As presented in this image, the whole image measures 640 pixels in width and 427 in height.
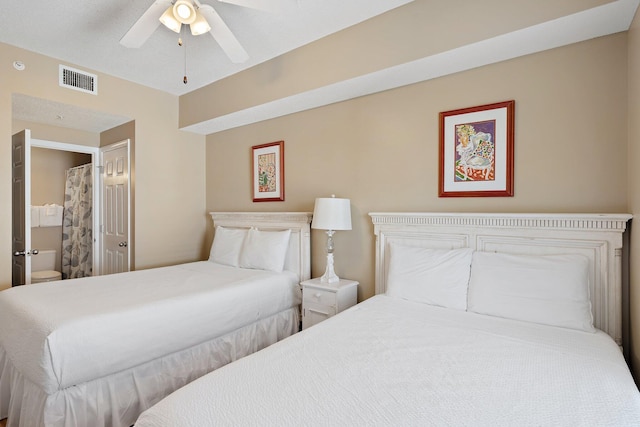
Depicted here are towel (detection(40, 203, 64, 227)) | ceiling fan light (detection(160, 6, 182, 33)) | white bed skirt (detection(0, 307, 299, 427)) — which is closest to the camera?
white bed skirt (detection(0, 307, 299, 427))

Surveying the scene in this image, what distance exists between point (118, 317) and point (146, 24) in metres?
1.72

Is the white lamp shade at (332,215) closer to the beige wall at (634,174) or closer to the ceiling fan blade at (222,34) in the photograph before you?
the ceiling fan blade at (222,34)

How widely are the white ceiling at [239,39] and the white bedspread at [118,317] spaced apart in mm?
1713

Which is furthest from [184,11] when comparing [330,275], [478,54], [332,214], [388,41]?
[330,275]

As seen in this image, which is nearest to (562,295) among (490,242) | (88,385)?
(490,242)

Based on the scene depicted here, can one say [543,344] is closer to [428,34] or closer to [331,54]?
[428,34]

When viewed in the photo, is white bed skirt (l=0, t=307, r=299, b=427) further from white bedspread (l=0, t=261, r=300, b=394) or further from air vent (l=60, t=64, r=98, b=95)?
air vent (l=60, t=64, r=98, b=95)

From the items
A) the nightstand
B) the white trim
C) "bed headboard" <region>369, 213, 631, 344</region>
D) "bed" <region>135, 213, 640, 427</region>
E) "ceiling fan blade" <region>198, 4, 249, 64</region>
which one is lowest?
the nightstand

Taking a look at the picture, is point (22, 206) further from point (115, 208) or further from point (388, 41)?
point (388, 41)

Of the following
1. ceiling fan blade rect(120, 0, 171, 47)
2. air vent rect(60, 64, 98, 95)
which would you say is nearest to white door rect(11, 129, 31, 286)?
air vent rect(60, 64, 98, 95)

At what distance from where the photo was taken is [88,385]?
1744 mm

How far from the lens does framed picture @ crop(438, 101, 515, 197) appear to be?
2.13m

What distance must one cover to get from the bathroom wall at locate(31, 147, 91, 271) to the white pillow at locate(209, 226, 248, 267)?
3.18 metres

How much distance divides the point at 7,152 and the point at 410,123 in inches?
131
